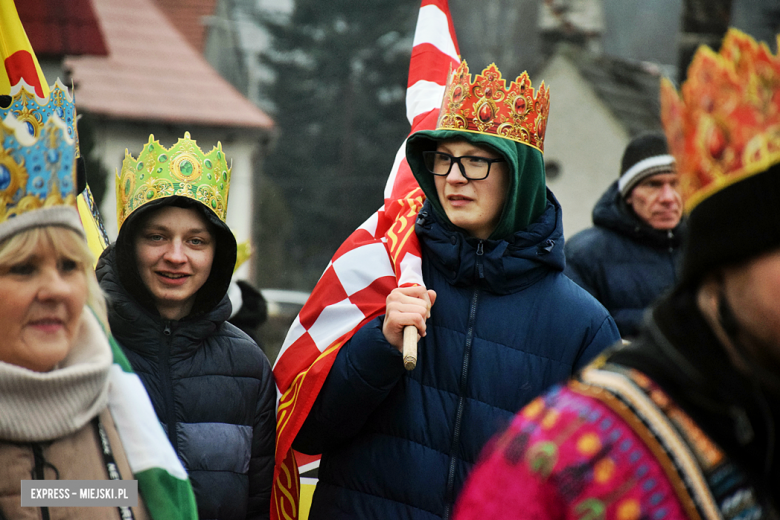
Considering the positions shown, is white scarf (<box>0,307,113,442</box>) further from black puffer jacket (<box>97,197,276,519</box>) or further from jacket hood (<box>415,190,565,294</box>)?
jacket hood (<box>415,190,565,294</box>)

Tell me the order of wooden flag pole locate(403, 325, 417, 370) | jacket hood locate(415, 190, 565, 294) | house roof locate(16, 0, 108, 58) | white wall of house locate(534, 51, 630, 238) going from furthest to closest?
white wall of house locate(534, 51, 630, 238), house roof locate(16, 0, 108, 58), jacket hood locate(415, 190, 565, 294), wooden flag pole locate(403, 325, 417, 370)

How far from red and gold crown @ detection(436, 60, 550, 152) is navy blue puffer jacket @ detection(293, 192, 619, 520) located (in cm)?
38

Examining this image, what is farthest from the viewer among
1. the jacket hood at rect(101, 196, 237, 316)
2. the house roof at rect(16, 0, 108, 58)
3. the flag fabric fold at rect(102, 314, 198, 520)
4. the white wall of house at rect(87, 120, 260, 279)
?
the white wall of house at rect(87, 120, 260, 279)

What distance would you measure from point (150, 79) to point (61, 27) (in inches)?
489

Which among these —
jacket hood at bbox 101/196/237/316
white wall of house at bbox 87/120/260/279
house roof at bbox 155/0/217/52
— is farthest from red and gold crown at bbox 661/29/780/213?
house roof at bbox 155/0/217/52

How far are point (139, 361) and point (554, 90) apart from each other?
493 inches

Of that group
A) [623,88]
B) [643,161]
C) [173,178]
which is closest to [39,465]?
[173,178]

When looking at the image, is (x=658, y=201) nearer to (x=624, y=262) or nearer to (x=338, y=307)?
(x=624, y=262)

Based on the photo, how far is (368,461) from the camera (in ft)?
9.62

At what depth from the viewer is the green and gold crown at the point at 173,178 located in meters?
3.39

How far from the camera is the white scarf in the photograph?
6.37 feet

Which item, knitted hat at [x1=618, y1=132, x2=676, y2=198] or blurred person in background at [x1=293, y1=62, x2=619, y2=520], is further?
knitted hat at [x1=618, y1=132, x2=676, y2=198]

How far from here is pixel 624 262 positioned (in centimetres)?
469

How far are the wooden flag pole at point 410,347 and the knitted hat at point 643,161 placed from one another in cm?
251
